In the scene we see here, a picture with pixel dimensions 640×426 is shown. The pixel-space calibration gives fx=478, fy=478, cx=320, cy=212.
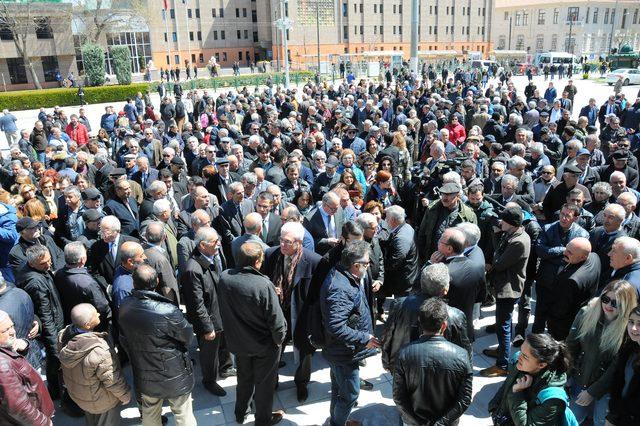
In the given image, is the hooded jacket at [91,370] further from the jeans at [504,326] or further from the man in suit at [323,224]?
the jeans at [504,326]

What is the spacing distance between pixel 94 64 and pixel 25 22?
8.57m

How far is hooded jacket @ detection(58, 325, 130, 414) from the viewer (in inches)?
146

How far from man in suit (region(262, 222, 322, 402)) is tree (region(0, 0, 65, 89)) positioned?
44.7m

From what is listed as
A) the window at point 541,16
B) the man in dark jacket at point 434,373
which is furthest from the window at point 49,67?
the window at point 541,16

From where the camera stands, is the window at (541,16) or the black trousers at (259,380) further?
the window at (541,16)

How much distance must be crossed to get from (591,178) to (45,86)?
50938 millimetres

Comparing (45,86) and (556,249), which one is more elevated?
(45,86)

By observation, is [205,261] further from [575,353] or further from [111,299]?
[575,353]

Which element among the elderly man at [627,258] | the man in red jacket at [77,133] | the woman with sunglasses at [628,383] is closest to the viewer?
the woman with sunglasses at [628,383]

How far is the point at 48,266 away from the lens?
466cm

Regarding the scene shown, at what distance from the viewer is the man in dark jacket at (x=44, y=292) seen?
452 cm

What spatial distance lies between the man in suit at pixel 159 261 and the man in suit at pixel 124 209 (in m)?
1.59

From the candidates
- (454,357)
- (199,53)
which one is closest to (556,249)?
(454,357)

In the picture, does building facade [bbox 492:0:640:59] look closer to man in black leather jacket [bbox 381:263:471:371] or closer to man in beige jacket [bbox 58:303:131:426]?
man in black leather jacket [bbox 381:263:471:371]
